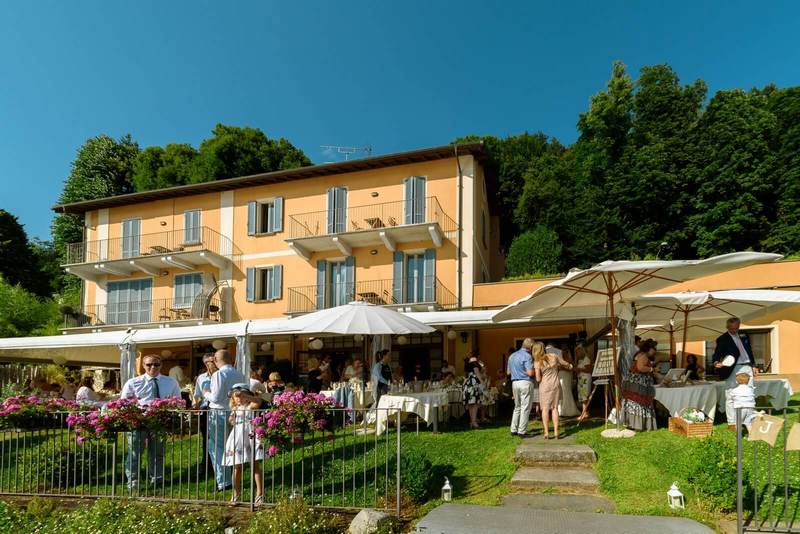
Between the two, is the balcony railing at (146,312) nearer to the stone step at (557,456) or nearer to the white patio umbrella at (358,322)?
the white patio umbrella at (358,322)

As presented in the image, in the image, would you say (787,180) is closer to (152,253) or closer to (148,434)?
(152,253)

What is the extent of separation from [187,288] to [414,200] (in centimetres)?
1001

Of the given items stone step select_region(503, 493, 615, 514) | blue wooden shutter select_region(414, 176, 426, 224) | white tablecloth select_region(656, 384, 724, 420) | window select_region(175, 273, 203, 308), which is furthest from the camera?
window select_region(175, 273, 203, 308)

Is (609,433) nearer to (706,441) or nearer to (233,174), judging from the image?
(706,441)

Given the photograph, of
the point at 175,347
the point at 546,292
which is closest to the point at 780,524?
the point at 546,292

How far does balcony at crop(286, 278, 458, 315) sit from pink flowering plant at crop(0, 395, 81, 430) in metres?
12.7

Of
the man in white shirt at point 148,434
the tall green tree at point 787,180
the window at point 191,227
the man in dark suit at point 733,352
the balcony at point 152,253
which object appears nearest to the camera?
the man in white shirt at point 148,434

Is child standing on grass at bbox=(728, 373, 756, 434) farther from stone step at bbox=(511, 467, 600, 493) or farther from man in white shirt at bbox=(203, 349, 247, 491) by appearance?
man in white shirt at bbox=(203, 349, 247, 491)

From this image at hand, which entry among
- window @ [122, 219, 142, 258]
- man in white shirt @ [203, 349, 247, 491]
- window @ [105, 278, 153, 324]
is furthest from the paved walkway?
window @ [122, 219, 142, 258]

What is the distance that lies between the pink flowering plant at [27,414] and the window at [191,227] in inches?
636

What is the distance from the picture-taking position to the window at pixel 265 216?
22.8 meters

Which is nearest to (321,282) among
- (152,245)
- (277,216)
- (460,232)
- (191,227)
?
(277,216)

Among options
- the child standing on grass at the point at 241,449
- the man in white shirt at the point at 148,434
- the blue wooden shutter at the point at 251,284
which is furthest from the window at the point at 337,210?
the child standing on grass at the point at 241,449

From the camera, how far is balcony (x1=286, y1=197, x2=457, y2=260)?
66.7 feet
